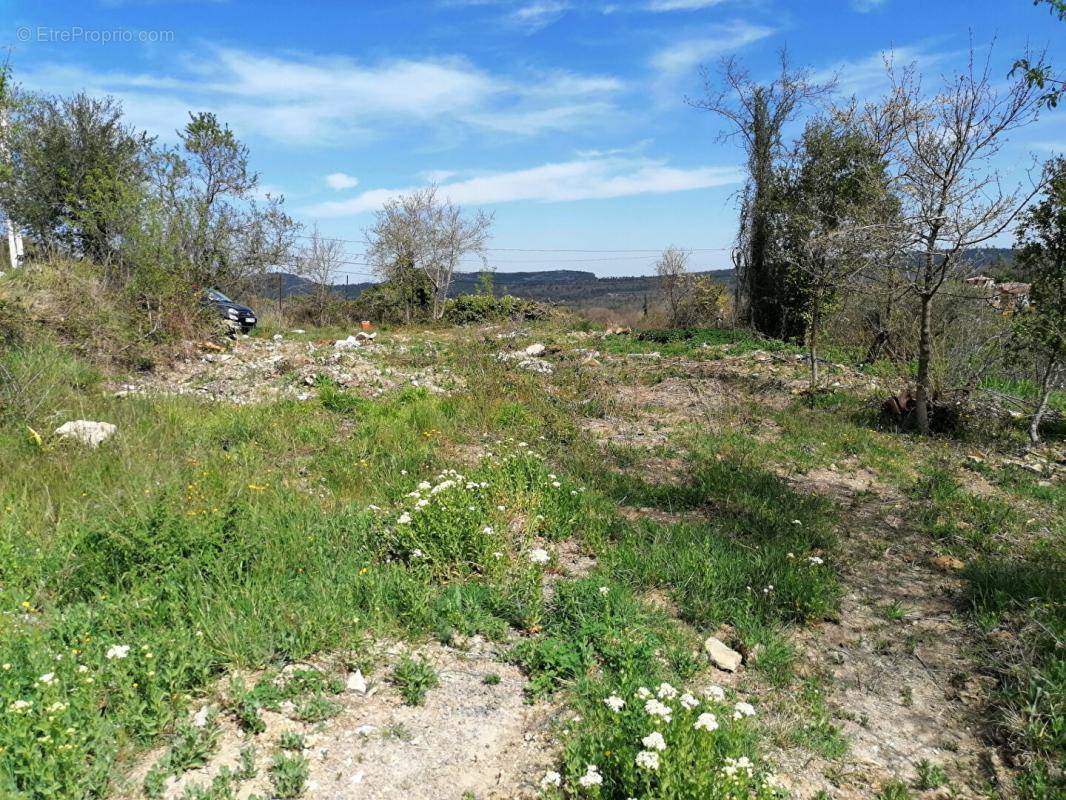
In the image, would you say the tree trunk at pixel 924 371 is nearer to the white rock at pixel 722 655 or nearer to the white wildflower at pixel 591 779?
the white rock at pixel 722 655

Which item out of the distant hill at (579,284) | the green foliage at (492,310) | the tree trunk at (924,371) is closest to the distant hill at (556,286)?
the distant hill at (579,284)

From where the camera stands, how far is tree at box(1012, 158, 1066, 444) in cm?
657

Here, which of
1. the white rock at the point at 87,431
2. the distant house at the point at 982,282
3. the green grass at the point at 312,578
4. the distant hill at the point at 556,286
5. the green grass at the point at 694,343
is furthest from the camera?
the distant hill at the point at 556,286

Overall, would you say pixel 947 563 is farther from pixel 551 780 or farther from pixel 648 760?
pixel 551 780

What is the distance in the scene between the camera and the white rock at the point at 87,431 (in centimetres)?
541

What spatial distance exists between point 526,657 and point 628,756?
96 cm

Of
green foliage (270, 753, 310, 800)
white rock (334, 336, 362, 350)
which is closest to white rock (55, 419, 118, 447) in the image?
green foliage (270, 753, 310, 800)

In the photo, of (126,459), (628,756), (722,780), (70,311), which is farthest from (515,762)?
(70,311)

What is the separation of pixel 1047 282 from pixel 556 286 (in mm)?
45364

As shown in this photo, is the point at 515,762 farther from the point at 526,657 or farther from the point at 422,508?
the point at 422,508

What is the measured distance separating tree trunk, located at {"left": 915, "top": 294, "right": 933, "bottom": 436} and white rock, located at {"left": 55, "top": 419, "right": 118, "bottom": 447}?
8.49 meters

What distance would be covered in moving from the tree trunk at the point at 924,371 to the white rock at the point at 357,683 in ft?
23.1

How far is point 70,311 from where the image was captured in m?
9.77

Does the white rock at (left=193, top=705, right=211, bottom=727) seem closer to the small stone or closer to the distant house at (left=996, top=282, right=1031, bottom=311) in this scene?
the small stone
